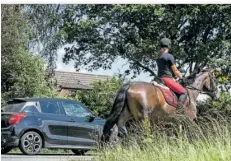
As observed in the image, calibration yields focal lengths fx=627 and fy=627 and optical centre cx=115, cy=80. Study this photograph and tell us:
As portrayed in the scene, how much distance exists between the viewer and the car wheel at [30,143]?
43.9ft

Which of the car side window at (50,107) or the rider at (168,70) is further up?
the rider at (168,70)

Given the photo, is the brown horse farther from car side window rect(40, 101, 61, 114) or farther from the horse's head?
car side window rect(40, 101, 61, 114)

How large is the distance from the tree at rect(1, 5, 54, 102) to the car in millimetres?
4896

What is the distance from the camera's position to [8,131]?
13570 millimetres

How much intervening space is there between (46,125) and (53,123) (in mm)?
183

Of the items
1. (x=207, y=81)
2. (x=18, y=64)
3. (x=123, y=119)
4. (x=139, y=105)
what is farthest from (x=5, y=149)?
(x=18, y=64)

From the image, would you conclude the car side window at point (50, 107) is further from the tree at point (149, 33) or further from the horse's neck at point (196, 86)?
the tree at point (149, 33)

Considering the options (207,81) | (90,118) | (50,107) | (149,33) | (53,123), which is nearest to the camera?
(207,81)

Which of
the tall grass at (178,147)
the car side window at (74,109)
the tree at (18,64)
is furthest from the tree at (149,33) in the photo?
the tall grass at (178,147)

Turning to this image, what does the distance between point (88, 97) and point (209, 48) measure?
821 centimetres

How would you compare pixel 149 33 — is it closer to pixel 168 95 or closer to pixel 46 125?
pixel 46 125

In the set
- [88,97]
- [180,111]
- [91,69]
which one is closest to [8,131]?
[180,111]

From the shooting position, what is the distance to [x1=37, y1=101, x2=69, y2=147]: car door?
44.9ft

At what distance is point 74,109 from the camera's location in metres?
14.2
